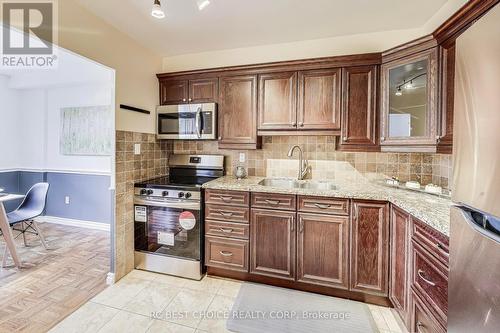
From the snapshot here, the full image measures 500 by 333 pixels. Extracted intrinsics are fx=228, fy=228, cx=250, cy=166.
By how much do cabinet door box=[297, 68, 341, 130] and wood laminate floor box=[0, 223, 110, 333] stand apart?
8.61 feet

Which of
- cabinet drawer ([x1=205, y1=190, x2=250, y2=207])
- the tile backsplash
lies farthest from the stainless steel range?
the tile backsplash

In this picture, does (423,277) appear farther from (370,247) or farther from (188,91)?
(188,91)

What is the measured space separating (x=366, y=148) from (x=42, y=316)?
3.11m

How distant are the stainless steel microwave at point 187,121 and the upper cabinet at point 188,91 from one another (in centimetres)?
10

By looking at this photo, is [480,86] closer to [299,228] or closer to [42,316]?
[299,228]

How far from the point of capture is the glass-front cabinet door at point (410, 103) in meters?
1.76

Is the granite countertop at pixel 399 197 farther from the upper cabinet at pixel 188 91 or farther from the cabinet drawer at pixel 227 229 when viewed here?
the upper cabinet at pixel 188 91

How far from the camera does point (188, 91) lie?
2.75 m

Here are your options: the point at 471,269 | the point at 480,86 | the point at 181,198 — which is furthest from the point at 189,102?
the point at 471,269

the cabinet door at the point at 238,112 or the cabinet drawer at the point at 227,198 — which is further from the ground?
the cabinet door at the point at 238,112

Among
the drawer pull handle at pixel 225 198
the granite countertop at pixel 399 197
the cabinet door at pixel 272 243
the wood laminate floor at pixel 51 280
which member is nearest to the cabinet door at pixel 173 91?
the granite countertop at pixel 399 197

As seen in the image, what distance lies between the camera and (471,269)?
81 cm

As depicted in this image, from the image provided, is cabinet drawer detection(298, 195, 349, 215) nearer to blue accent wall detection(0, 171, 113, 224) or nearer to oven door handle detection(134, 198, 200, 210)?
oven door handle detection(134, 198, 200, 210)

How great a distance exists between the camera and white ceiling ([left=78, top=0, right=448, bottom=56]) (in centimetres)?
190
